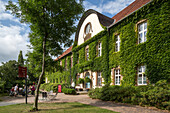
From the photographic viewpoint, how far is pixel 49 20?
9648 mm

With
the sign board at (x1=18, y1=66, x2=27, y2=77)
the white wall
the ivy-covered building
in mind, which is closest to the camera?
the ivy-covered building

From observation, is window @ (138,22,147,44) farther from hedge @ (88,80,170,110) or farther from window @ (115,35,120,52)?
hedge @ (88,80,170,110)

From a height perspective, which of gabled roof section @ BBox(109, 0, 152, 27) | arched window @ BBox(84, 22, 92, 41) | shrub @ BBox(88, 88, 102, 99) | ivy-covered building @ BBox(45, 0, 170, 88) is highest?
gabled roof section @ BBox(109, 0, 152, 27)

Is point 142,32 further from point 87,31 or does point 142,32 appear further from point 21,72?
point 87,31

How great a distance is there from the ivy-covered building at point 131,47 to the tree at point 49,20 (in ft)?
7.63

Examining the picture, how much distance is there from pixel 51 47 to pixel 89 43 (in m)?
10.8

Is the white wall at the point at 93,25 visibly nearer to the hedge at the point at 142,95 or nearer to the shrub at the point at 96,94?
the shrub at the point at 96,94

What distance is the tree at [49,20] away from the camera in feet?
29.9

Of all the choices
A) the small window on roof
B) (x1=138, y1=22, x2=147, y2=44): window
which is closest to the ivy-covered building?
(x1=138, y1=22, x2=147, y2=44): window

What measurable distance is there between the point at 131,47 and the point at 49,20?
792cm

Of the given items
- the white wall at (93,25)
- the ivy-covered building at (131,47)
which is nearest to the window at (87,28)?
the ivy-covered building at (131,47)

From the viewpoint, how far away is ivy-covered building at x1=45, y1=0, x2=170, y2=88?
35.8ft

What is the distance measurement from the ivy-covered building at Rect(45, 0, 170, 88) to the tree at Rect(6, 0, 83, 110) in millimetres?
2326

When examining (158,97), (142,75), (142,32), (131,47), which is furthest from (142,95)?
(142,32)
